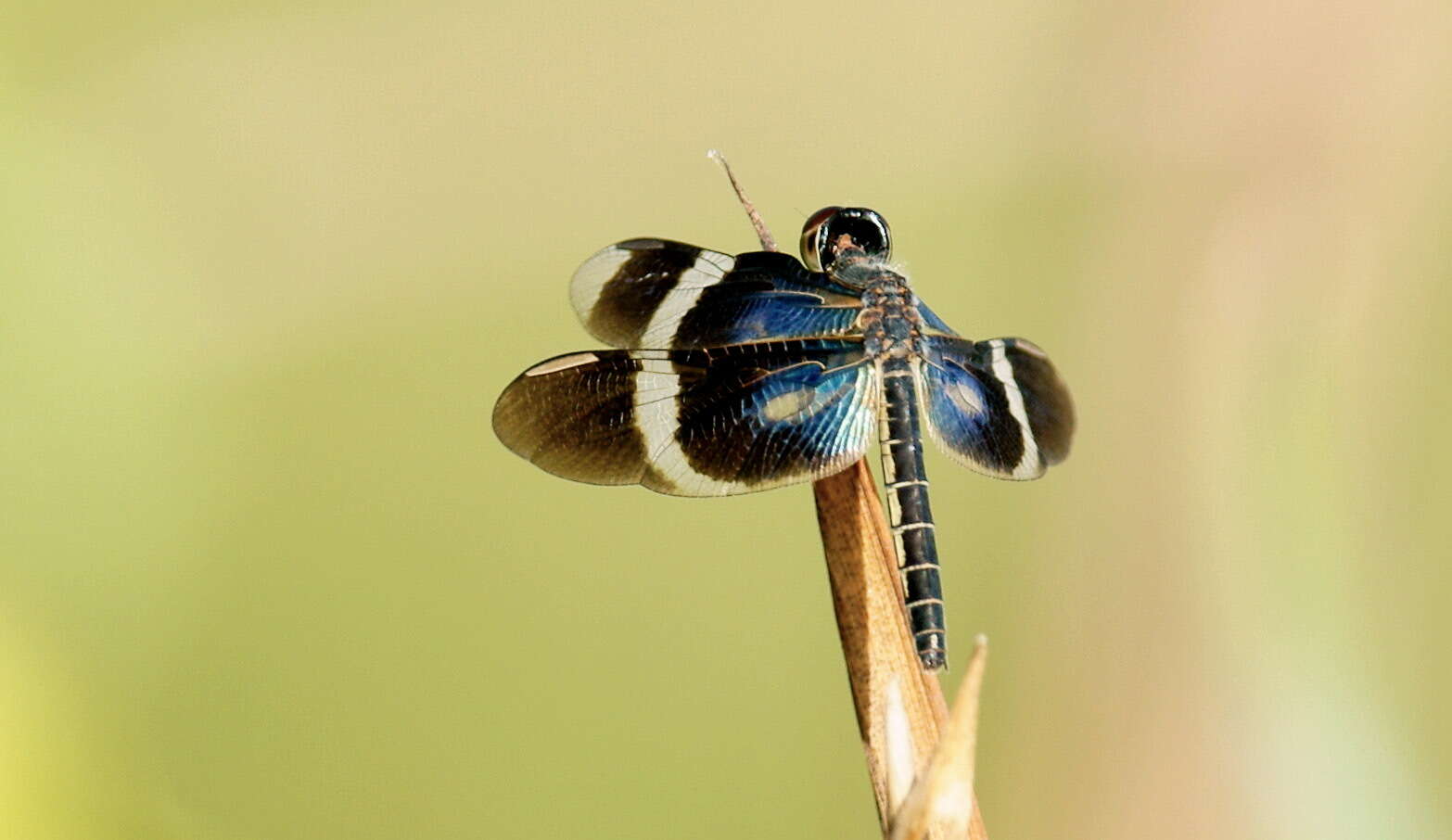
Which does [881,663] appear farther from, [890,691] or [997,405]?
[997,405]

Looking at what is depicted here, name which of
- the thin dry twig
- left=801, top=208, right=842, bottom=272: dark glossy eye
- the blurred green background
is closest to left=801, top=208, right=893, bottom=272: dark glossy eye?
left=801, top=208, right=842, bottom=272: dark glossy eye

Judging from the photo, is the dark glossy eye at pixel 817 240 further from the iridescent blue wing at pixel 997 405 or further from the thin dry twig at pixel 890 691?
the thin dry twig at pixel 890 691

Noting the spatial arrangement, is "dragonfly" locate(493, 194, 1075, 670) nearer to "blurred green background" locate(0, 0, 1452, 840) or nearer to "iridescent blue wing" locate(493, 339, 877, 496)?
"iridescent blue wing" locate(493, 339, 877, 496)

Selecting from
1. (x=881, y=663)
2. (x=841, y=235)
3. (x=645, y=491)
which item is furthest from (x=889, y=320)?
(x=645, y=491)

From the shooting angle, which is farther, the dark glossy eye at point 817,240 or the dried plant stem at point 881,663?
the dark glossy eye at point 817,240

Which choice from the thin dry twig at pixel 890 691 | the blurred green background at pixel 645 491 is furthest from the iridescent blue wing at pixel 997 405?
the blurred green background at pixel 645 491

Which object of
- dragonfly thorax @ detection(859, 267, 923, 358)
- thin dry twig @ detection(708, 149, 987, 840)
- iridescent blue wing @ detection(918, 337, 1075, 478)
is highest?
dragonfly thorax @ detection(859, 267, 923, 358)

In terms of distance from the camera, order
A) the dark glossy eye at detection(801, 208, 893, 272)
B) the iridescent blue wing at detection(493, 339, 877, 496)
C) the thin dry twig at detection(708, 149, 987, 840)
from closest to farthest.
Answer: the thin dry twig at detection(708, 149, 987, 840)
the iridescent blue wing at detection(493, 339, 877, 496)
the dark glossy eye at detection(801, 208, 893, 272)

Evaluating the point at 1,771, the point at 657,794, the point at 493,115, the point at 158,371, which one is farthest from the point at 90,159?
the point at 657,794
